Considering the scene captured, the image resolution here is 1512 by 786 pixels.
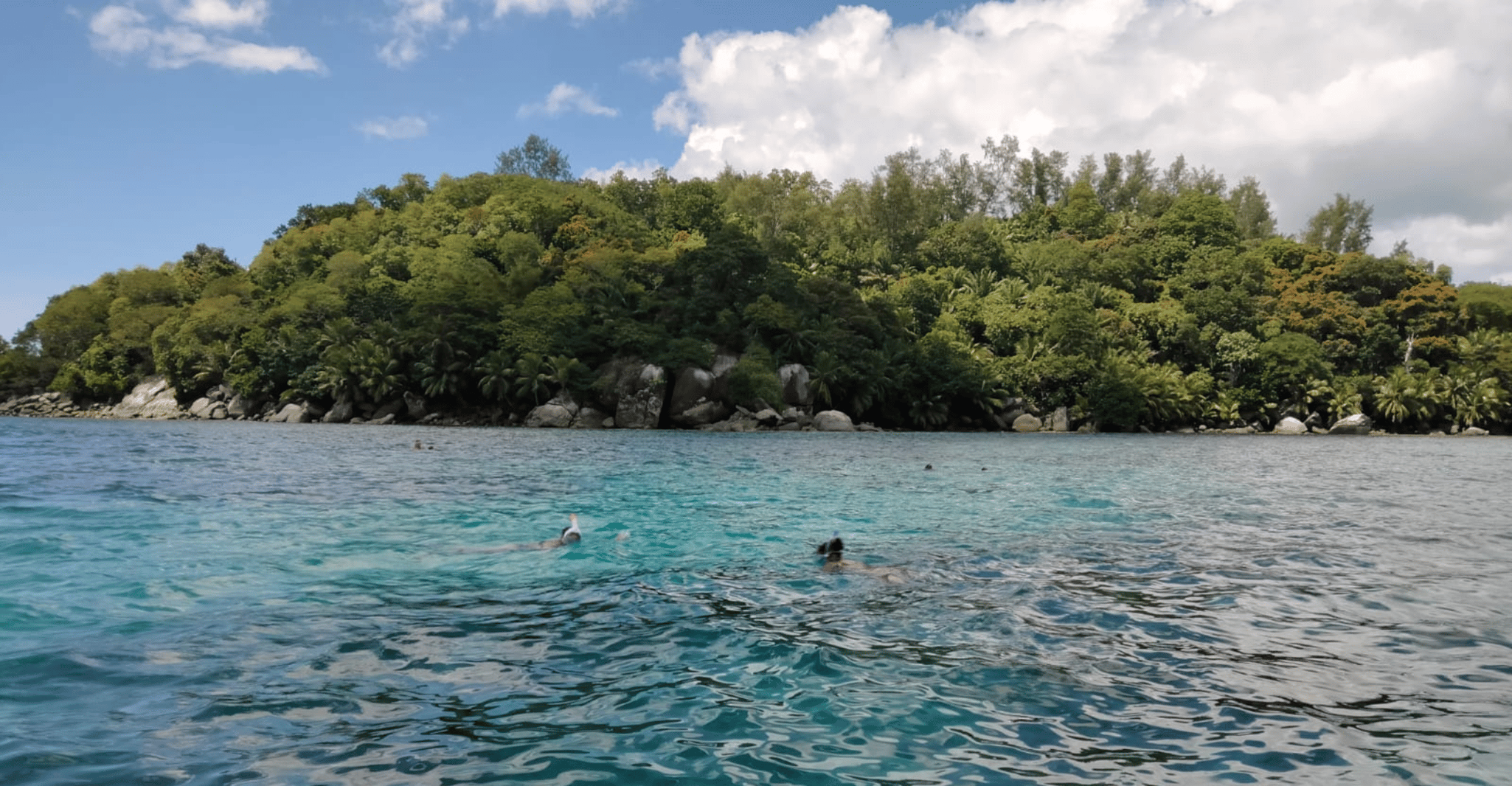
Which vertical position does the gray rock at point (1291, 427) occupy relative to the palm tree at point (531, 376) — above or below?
below

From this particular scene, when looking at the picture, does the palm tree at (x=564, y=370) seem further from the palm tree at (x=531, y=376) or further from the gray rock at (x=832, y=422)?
the gray rock at (x=832, y=422)

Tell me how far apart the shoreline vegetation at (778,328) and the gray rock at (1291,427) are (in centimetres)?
19

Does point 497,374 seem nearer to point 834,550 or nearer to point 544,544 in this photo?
point 544,544

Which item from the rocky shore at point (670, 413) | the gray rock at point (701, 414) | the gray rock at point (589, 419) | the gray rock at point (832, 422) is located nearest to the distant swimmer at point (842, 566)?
the rocky shore at point (670, 413)

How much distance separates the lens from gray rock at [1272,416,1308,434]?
6250 cm

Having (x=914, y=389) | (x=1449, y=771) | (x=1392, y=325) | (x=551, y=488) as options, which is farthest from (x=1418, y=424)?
(x=1449, y=771)

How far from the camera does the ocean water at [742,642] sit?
4.68m

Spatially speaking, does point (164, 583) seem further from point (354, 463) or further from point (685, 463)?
point (685, 463)

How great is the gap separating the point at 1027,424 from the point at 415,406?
45.9m

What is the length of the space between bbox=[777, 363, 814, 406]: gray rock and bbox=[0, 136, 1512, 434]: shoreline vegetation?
0.19 m

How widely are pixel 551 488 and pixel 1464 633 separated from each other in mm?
16711

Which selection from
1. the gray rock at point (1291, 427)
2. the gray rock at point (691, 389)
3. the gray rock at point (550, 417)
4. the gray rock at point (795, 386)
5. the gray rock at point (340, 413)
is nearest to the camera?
the gray rock at point (691, 389)

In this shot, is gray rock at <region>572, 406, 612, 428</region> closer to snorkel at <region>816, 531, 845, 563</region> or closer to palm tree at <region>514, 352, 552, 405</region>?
palm tree at <region>514, 352, 552, 405</region>

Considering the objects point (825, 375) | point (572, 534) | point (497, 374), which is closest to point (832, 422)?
point (825, 375)
